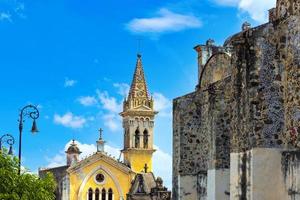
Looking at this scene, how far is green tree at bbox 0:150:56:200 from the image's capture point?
24.4m

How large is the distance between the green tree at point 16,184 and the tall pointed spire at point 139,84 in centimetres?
4731

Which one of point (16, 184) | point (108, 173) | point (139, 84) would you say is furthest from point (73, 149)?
point (16, 184)

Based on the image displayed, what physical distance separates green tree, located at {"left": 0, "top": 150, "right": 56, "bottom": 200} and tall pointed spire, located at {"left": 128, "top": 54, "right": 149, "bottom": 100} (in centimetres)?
4731

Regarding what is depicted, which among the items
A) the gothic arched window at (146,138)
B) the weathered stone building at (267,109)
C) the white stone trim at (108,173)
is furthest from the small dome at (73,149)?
the weathered stone building at (267,109)

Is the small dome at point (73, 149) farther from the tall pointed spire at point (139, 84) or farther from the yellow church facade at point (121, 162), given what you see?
the tall pointed spire at point (139, 84)

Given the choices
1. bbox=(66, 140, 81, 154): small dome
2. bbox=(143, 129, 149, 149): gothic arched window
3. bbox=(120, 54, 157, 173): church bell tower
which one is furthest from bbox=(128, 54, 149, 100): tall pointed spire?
bbox=(66, 140, 81, 154): small dome

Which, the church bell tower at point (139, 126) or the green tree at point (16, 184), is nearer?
the green tree at point (16, 184)

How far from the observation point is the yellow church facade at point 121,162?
225 feet

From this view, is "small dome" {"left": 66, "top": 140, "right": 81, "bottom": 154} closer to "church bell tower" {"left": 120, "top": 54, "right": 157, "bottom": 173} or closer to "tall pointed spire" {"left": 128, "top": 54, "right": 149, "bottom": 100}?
"church bell tower" {"left": 120, "top": 54, "right": 157, "bottom": 173}

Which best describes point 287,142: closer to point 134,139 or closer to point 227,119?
point 227,119

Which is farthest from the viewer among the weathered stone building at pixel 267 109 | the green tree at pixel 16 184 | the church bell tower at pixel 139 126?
the church bell tower at pixel 139 126

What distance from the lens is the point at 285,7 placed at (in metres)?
13.3

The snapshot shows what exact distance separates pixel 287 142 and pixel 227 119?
18.1 ft

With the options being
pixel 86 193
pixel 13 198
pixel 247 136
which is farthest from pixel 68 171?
pixel 247 136
